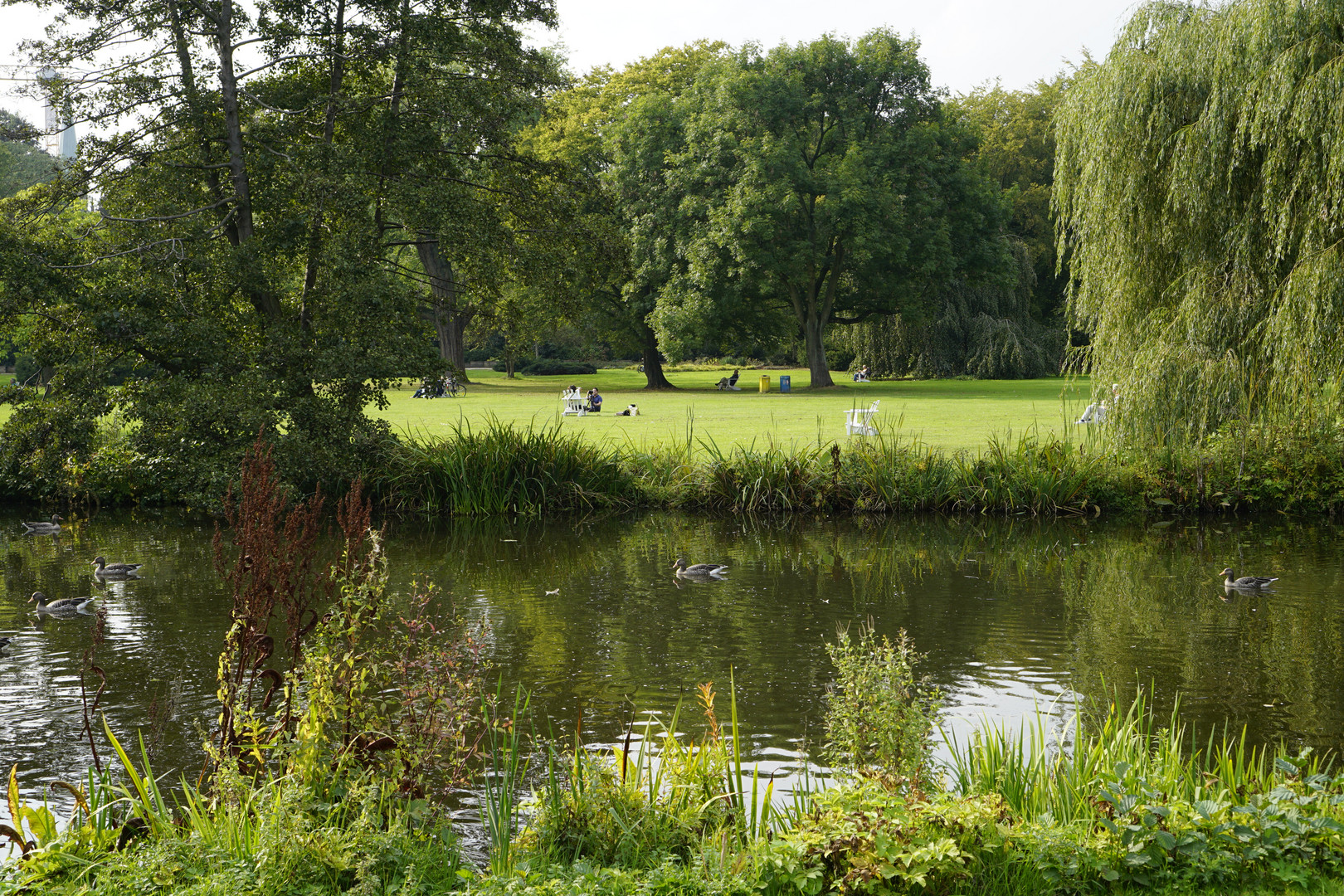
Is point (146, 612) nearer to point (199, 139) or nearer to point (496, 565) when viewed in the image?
point (496, 565)

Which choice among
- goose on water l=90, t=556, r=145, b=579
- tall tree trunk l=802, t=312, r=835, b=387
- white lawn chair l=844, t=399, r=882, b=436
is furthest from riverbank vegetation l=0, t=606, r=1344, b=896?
tall tree trunk l=802, t=312, r=835, b=387

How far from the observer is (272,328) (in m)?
15.2

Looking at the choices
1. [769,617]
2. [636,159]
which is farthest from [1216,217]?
[636,159]

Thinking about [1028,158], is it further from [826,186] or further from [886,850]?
[886,850]

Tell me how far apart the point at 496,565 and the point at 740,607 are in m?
3.18

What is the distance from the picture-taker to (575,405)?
29.7m

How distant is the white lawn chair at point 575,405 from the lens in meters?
29.4

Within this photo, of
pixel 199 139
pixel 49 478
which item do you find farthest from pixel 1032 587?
pixel 49 478

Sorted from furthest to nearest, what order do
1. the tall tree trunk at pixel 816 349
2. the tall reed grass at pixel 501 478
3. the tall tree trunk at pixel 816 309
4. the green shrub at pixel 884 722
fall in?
the tall tree trunk at pixel 816 349 → the tall tree trunk at pixel 816 309 → the tall reed grass at pixel 501 478 → the green shrub at pixel 884 722

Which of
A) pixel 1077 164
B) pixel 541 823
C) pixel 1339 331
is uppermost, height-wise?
pixel 1077 164

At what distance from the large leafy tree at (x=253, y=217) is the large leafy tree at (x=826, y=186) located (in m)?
22.7

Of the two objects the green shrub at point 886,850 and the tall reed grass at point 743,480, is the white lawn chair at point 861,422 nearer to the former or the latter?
the tall reed grass at point 743,480

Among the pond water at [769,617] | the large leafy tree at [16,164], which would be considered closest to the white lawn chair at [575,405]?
the pond water at [769,617]

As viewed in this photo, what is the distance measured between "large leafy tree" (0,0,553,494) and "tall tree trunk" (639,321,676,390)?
28.9 m
